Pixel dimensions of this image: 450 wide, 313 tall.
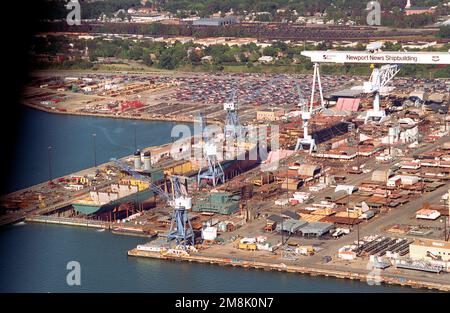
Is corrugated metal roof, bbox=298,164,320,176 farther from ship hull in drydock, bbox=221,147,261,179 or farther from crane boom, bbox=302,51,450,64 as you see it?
crane boom, bbox=302,51,450,64

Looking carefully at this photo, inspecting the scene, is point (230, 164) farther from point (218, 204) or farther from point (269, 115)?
point (269, 115)

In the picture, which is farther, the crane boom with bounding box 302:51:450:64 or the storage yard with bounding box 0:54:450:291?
the crane boom with bounding box 302:51:450:64

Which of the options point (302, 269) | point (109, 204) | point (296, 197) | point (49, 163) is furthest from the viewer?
point (49, 163)

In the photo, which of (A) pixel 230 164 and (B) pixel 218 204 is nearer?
(B) pixel 218 204

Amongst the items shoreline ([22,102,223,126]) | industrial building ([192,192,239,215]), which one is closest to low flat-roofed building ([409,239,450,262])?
industrial building ([192,192,239,215])

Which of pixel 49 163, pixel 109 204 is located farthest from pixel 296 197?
pixel 49 163

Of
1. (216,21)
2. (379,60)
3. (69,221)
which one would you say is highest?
(216,21)

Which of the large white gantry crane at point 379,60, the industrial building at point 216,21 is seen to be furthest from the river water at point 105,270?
the industrial building at point 216,21
